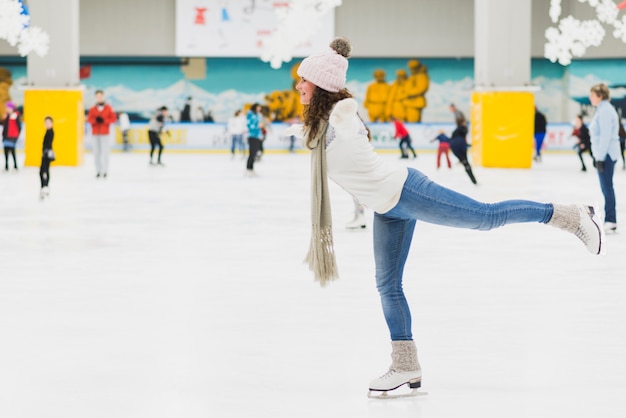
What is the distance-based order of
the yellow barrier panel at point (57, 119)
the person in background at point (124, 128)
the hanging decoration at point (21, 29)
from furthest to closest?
the person in background at point (124, 128)
the yellow barrier panel at point (57, 119)
the hanging decoration at point (21, 29)

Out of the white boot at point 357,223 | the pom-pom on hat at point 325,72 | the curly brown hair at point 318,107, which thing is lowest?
the white boot at point 357,223

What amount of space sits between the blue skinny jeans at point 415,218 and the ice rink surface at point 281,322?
16.5 inches

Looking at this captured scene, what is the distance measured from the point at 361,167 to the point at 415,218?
33 cm

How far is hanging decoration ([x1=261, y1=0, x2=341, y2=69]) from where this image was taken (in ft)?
99.7

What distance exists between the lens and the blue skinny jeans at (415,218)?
170 inches

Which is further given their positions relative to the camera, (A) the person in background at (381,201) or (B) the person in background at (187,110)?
(B) the person in background at (187,110)

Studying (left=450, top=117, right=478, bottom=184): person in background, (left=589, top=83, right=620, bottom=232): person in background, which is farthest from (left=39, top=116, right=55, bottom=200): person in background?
(left=589, top=83, right=620, bottom=232): person in background

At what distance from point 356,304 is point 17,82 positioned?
32.3m

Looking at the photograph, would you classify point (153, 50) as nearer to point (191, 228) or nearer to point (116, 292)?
point (191, 228)

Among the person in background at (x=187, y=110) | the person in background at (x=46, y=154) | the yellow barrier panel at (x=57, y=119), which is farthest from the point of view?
the person in background at (x=187, y=110)

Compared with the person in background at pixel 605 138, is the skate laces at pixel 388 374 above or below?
below

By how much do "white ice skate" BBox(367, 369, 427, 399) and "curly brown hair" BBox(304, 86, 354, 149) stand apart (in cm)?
104

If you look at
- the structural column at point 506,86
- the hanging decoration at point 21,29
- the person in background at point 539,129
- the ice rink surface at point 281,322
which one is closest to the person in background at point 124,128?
the hanging decoration at point 21,29

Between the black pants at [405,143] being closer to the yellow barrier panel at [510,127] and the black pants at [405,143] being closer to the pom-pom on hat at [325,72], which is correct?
the yellow barrier panel at [510,127]
